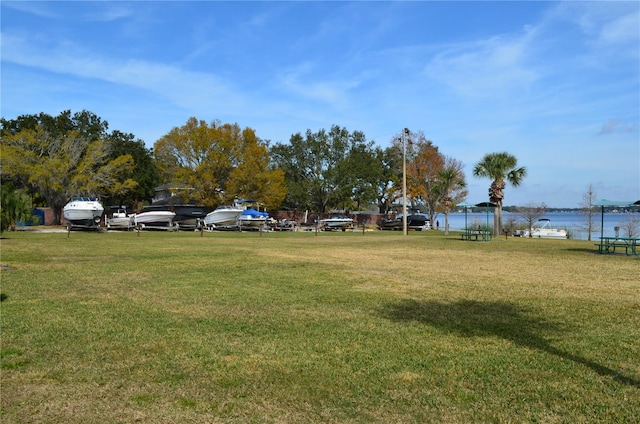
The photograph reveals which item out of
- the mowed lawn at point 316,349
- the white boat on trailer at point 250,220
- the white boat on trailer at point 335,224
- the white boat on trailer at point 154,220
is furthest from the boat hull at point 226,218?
the mowed lawn at point 316,349

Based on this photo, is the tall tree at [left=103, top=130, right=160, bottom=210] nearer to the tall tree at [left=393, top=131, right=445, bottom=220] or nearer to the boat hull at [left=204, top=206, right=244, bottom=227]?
the boat hull at [left=204, top=206, right=244, bottom=227]

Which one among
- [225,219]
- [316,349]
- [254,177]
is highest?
[254,177]

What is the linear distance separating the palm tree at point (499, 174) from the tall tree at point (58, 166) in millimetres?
30615

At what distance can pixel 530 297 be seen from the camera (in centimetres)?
930

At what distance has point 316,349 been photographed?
5891mm

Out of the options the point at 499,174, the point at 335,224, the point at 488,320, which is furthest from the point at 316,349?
the point at 335,224

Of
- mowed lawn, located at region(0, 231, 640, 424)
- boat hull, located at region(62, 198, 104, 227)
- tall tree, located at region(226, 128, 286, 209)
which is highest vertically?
tall tree, located at region(226, 128, 286, 209)

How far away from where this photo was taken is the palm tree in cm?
3409

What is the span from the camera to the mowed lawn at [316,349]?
4.19 meters

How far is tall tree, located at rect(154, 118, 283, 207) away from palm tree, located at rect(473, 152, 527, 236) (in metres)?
22.3

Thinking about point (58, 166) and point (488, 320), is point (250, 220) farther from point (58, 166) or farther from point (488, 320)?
point (488, 320)

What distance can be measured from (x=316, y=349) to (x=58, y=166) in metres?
41.9

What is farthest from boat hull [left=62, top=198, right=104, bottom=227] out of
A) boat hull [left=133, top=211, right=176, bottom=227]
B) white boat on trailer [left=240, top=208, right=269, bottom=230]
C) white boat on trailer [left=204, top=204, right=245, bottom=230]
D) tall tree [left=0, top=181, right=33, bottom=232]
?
tall tree [left=0, top=181, right=33, bottom=232]

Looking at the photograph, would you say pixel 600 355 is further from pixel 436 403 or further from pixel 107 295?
pixel 107 295
